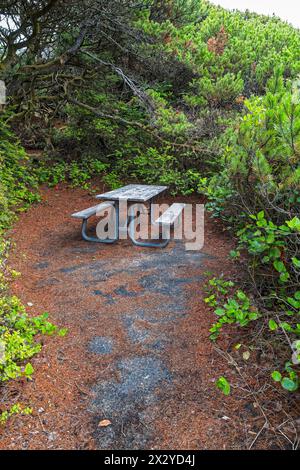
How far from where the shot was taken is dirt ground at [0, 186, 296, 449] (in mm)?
2195

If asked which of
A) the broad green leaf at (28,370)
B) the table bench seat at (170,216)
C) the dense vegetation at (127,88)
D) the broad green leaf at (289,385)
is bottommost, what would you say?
the broad green leaf at (28,370)

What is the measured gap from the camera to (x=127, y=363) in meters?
2.80

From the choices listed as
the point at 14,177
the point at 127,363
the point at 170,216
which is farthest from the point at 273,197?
the point at 14,177

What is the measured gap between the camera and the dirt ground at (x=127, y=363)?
2195 mm

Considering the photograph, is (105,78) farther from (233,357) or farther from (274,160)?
(233,357)

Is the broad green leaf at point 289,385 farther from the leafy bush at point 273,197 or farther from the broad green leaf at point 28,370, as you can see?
the broad green leaf at point 28,370

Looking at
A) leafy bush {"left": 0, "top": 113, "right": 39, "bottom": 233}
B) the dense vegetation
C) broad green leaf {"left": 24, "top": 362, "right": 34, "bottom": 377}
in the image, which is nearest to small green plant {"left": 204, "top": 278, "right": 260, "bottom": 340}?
broad green leaf {"left": 24, "top": 362, "right": 34, "bottom": 377}

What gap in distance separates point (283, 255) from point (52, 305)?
2.26 m

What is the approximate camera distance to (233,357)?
2.76 metres

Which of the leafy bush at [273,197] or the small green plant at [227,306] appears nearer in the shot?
the leafy bush at [273,197]

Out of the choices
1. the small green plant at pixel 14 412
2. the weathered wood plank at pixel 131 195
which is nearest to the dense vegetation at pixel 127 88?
the weathered wood plank at pixel 131 195

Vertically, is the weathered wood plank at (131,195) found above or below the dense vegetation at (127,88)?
below

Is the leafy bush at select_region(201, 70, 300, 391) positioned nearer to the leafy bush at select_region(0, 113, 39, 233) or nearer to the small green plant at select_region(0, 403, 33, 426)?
A: the small green plant at select_region(0, 403, 33, 426)

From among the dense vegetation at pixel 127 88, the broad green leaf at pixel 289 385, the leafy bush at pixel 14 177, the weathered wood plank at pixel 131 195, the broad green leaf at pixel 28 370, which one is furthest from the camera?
the dense vegetation at pixel 127 88
